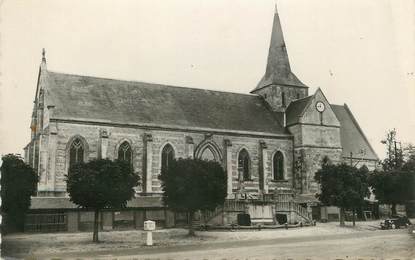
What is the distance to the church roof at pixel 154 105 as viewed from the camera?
1718 inches

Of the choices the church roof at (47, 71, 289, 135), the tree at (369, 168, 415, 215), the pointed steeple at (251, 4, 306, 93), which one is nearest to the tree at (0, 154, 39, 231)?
the church roof at (47, 71, 289, 135)

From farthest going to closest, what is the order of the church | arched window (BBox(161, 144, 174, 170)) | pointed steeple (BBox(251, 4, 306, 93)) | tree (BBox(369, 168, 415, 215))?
1. pointed steeple (BBox(251, 4, 306, 93))
2. tree (BBox(369, 168, 415, 215))
3. arched window (BBox(161, 144, 174, 170))
4. the church

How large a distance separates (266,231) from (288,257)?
1440 centimetres

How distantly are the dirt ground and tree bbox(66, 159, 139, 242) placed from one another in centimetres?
193

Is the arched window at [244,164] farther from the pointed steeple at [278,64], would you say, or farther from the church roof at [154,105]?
the pointed steeple at [278,64]

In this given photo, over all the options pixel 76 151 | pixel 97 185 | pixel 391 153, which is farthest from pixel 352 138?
pixel 97 185

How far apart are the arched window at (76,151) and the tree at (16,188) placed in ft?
25.9

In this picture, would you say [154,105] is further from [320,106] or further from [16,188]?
[16,188]

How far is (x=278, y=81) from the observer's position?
2238 inches

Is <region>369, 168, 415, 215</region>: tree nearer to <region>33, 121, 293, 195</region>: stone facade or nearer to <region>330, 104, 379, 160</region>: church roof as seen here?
<region>33, 121, 293, 195</region>: stone facade

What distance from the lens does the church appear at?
40.2m

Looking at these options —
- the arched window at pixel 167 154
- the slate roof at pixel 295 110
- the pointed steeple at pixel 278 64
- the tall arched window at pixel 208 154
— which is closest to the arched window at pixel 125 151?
the arched window at pixel 167 154

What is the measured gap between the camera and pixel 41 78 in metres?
44.9

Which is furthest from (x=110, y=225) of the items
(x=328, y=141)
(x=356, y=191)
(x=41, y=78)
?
(x=328, y=141)
